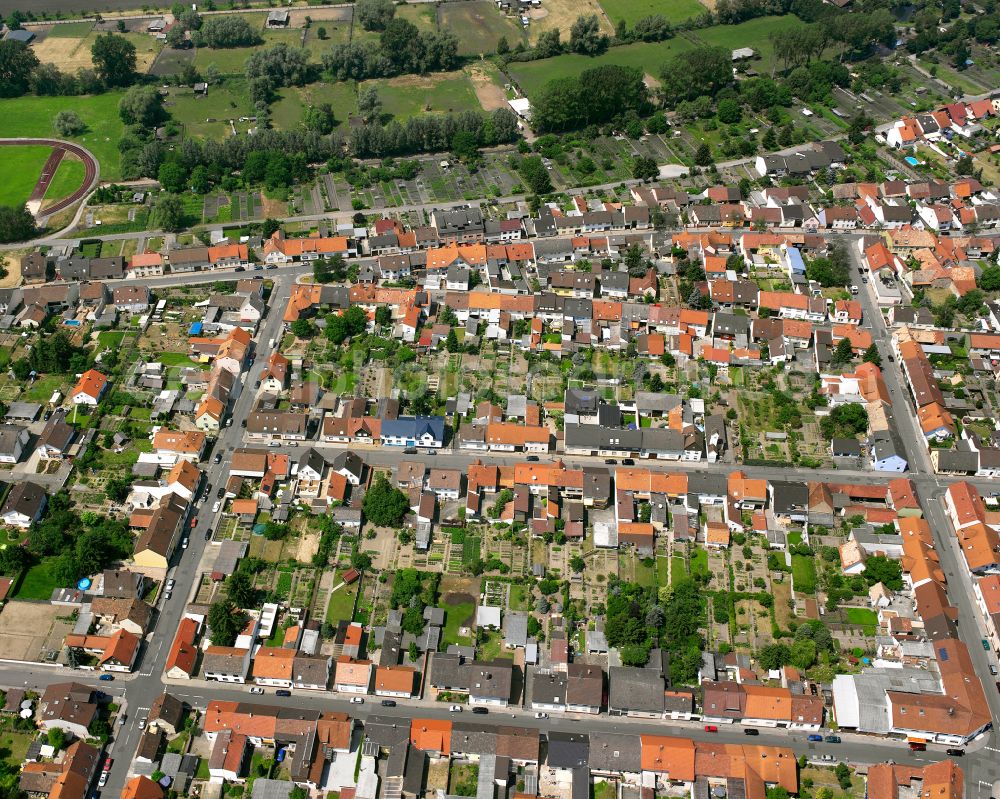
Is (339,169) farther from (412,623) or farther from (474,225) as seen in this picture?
(412,623)

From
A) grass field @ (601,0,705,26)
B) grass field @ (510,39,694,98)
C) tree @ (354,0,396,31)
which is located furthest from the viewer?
grass field @ (601,0,705,26)

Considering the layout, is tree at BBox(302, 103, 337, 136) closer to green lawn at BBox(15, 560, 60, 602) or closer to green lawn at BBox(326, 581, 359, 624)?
green lawn at BBox(15, 560, 60, 602)

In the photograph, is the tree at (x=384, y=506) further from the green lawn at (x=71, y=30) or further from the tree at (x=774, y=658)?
the green lawn at (x=71, y=30)

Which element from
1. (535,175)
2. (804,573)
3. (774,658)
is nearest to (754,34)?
(535,175)

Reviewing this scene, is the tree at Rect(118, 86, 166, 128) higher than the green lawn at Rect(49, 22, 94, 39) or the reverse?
the reverse

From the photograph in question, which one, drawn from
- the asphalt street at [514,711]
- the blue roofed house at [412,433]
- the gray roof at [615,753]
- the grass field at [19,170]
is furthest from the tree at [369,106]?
the gray roof at [615,753]

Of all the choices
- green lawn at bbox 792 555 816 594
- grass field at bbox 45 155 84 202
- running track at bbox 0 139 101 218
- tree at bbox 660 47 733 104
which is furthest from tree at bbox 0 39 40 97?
green lawn at bbox 792 555 816 594
